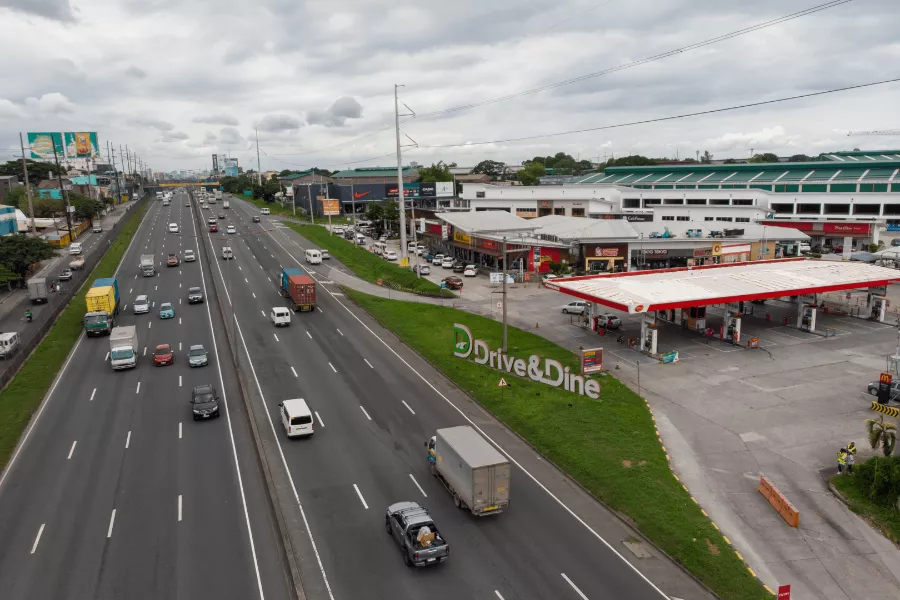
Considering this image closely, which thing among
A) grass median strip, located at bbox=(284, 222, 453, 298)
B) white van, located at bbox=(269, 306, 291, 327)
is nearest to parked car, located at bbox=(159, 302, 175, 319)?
white van, located at bbox=(269, 306, 291, 327)

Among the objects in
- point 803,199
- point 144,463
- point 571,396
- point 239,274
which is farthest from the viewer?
point 803,199

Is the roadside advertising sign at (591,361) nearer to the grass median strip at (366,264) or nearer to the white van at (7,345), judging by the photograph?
the grass median strip at (366,264)

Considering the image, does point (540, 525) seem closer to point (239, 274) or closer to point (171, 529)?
point (171, 529)

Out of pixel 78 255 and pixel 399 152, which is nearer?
pixel 399 152

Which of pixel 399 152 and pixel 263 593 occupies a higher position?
pixel 399 152

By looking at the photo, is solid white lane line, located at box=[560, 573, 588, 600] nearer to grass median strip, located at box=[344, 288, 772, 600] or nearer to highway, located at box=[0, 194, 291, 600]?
grass median strip, located at box=[344, 288, 772, 600]

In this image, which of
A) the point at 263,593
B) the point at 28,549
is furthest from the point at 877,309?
the point at 28,549
